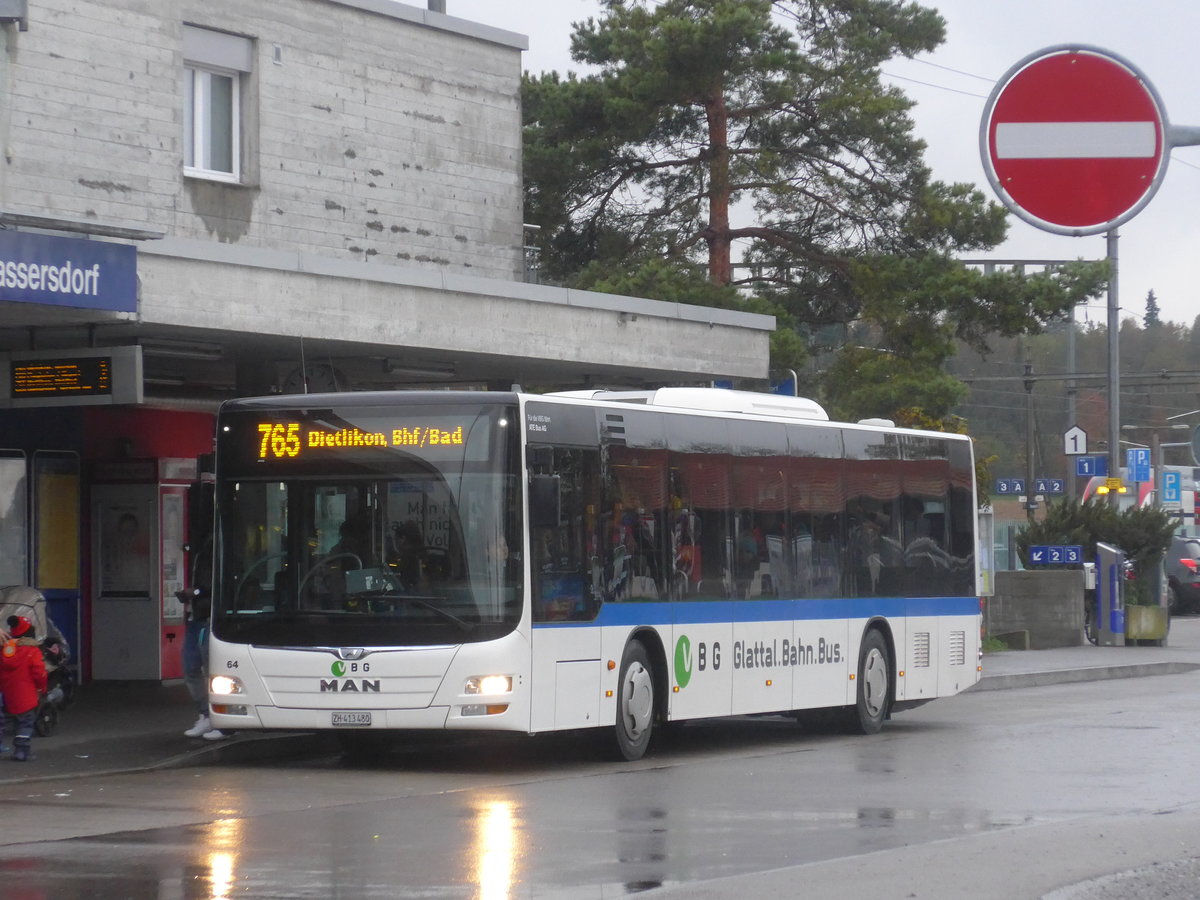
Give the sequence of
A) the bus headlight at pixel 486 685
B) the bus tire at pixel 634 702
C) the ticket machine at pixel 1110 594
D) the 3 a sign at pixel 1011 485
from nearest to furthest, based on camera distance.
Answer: the bus headlight at pixel 486 685, the bus tire at pixel 634 702, the ticket machine at pixel 1110 594, the 3 a sign at pixel 1011 485

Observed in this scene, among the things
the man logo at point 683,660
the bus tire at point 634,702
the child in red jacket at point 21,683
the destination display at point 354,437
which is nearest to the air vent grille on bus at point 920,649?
the man logo at point 683,660

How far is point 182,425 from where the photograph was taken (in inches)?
878

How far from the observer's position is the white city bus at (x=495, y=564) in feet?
45.8

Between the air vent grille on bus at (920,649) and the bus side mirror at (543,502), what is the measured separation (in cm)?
604

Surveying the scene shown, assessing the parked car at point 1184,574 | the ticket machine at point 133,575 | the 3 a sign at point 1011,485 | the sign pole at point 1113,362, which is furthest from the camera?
the 3 a sign at point 1011,485

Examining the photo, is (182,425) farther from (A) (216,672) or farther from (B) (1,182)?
(A) (216,672)

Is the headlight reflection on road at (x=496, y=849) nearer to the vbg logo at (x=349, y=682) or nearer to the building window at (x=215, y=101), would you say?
the vbg logo at (x=349, y=682)

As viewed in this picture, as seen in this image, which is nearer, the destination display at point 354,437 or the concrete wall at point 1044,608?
the destination display at point 354,437

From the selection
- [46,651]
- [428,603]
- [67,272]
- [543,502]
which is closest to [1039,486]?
[46,651]

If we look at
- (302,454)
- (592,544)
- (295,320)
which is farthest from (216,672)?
(295,320)

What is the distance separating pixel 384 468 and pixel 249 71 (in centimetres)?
888

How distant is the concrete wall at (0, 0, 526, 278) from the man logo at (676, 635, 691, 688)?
6.73 metres

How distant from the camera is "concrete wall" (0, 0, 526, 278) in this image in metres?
19.7

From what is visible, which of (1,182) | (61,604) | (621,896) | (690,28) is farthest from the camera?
(690,28)
